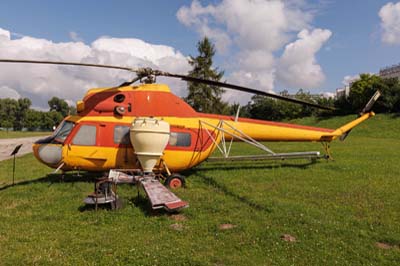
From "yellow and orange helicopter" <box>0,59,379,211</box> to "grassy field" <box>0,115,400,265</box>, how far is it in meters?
0.94

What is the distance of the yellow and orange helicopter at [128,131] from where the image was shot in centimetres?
1071

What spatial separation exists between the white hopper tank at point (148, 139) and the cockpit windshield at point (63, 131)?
2303mm

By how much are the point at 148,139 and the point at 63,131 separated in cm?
310

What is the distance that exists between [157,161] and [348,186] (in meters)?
6.56

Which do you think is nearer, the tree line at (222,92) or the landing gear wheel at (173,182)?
the landing gear wheel at (173,182)

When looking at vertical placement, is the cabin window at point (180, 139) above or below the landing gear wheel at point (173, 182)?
above

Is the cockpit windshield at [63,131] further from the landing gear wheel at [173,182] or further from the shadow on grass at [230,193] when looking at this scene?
the shadow on grass at [230,193]

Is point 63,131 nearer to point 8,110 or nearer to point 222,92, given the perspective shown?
point 222,92

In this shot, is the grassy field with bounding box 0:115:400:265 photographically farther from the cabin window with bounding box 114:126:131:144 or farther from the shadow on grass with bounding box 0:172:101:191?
the cabin window with bounding box 114:126:131:144

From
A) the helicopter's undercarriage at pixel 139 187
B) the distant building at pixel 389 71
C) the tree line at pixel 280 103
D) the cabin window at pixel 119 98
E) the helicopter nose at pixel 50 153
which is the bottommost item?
the helicopter's undercarriage at pixel 139 187

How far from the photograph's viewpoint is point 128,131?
11102mm

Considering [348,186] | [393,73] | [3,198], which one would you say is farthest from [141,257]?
[393,73]

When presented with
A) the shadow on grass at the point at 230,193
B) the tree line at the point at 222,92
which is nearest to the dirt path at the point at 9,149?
the shadow on grass at the point at 230,193

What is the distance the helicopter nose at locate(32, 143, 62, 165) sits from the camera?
10594 mm
